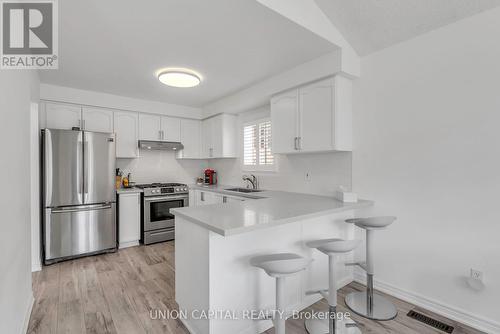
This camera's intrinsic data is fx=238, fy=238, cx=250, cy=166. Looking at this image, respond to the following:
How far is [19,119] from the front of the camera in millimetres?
1747

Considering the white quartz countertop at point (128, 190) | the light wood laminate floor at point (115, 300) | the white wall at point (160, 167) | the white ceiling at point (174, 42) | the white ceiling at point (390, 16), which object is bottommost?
the light wood laminate floor at point (115, 300)

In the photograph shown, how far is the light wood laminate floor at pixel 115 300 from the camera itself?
188 centimetres

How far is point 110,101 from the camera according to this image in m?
3.82

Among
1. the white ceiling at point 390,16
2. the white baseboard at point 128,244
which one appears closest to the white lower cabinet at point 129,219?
the white baseboard at point 128,244

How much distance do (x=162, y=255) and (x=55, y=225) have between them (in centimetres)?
141

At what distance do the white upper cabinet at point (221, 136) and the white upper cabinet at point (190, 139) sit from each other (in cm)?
32

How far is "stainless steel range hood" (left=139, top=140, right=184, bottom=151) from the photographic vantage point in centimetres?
408

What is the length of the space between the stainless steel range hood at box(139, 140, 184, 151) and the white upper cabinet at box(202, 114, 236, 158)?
59cm

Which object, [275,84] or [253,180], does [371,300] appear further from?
[275,84]

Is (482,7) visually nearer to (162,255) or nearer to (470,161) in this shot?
(470,161)

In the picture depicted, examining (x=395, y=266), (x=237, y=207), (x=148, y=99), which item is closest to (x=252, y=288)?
(x=237, y=207)

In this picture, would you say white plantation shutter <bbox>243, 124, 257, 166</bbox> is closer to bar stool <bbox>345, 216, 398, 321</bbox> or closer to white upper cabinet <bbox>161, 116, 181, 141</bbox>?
white upper cabinet <bbox>161, 116, 181, 141</bbox>

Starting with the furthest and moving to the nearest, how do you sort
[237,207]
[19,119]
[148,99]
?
1. [148,99]
2. [237,207]
3. [19,119]

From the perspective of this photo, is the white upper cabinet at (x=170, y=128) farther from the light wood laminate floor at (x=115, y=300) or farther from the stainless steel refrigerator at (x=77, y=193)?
the light wood laminate floor at (x=115, y=300)
